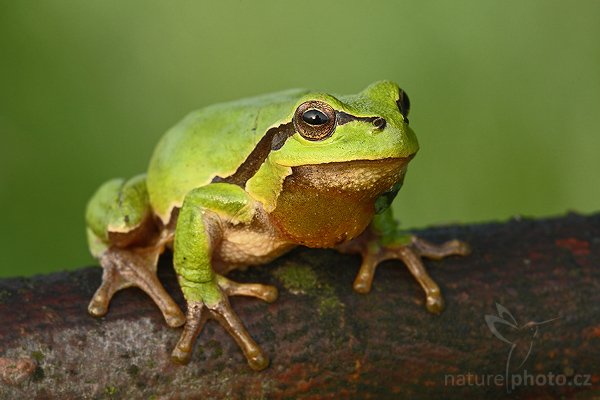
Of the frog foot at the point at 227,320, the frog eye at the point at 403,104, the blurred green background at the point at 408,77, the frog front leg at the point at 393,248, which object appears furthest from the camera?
the blurred green background at the point at 408,77

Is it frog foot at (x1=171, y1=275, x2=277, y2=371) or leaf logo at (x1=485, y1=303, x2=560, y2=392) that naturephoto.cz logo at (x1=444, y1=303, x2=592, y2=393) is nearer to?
leaf logo at (x1=485, y1=303, x2=560, y2=392)

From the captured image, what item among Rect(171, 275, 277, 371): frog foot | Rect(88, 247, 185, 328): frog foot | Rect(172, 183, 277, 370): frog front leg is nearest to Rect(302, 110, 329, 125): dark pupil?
Rect(172, 183, 277, 370): frog front leg

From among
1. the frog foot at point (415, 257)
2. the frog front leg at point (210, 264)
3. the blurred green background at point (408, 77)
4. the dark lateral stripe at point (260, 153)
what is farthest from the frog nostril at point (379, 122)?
the blurred green background at point (408, 77)

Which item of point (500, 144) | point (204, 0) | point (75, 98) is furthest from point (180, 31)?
point (500, 144)

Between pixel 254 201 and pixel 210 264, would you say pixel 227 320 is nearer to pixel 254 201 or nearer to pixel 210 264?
pixel 210 264

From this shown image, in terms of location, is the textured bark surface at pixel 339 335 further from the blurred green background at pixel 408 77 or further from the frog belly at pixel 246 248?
the blurred green background at pixel 408 77

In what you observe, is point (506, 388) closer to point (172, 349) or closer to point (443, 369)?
point (443, 369)
